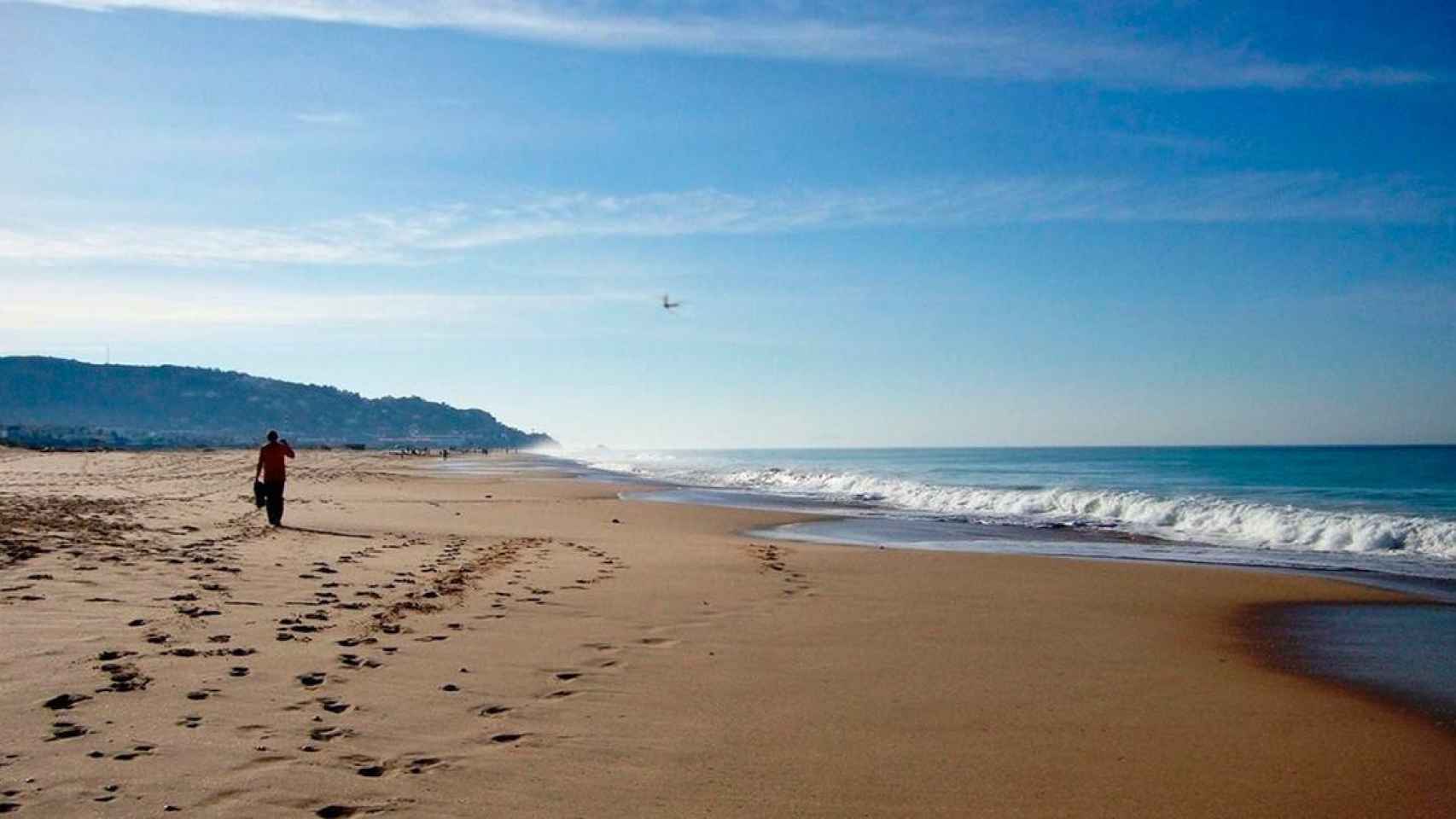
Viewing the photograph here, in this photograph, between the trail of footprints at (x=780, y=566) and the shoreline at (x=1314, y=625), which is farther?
the trail of footprints at (x=780, y=566)

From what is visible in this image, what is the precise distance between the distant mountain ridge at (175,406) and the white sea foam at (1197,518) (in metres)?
120

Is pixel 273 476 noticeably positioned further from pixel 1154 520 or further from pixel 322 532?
pixel 1154 520

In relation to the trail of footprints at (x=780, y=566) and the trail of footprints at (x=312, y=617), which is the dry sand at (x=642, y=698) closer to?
the trail of footprints at (x=312, y=617)

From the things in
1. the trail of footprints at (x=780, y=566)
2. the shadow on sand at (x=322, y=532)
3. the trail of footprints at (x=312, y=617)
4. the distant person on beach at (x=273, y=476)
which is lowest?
the trail of footprints at (x=780, y=566)

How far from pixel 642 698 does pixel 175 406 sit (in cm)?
18022

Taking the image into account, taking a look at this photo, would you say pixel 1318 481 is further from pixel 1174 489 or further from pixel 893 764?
pixel 893 764

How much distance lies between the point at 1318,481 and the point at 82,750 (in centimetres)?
5469

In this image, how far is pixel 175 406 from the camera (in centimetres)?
16112

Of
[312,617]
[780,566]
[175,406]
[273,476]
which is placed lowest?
[780,566]

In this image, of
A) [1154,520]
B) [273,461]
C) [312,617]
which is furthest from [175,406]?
[312,617]

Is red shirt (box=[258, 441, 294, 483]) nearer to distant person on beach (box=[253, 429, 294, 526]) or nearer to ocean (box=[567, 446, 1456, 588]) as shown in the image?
distant person on beach (box=[253, 429, 294, 526])

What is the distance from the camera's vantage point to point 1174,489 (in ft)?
127

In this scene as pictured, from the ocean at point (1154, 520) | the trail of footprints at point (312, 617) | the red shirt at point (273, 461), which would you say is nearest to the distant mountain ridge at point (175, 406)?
the ocean at point (1154, 520)

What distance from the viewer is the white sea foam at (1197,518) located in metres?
18.6
